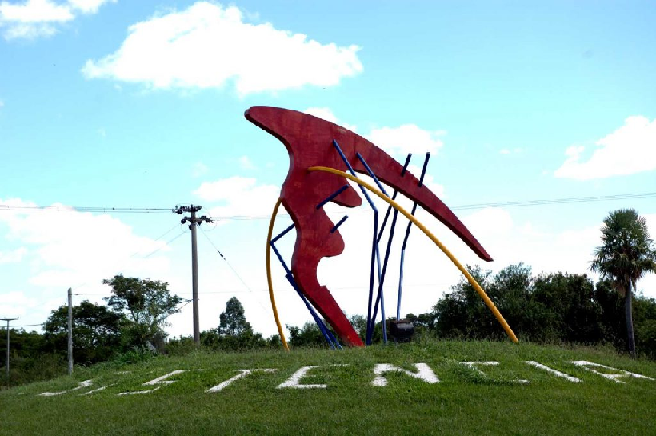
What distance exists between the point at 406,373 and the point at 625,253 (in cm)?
1912

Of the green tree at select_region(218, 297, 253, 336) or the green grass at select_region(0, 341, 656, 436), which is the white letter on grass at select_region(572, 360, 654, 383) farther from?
the green tree at select_region(218, 297, 253, 336)

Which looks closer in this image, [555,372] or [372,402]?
[372,402]

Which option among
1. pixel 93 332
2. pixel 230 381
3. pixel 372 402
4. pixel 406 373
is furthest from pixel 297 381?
pixel 93 332

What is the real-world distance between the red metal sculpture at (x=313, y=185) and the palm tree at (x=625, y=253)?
1454 cm

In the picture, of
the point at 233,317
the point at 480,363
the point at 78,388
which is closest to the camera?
the point at 480,363

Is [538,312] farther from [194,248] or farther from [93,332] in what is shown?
[93,332]

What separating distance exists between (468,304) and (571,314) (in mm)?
5002

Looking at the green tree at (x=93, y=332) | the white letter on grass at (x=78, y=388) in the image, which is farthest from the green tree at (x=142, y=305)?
the white letter on grass at (x=78, y=388)

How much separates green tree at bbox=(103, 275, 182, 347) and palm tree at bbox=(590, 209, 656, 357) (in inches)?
687

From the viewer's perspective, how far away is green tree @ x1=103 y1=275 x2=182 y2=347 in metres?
24.0

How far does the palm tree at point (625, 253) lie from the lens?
2645 centimetres

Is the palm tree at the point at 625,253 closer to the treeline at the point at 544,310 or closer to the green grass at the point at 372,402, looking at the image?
the treeline at the point at 544,310

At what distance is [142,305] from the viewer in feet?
108

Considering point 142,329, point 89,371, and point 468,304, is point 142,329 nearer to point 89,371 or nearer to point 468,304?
point 89,371
